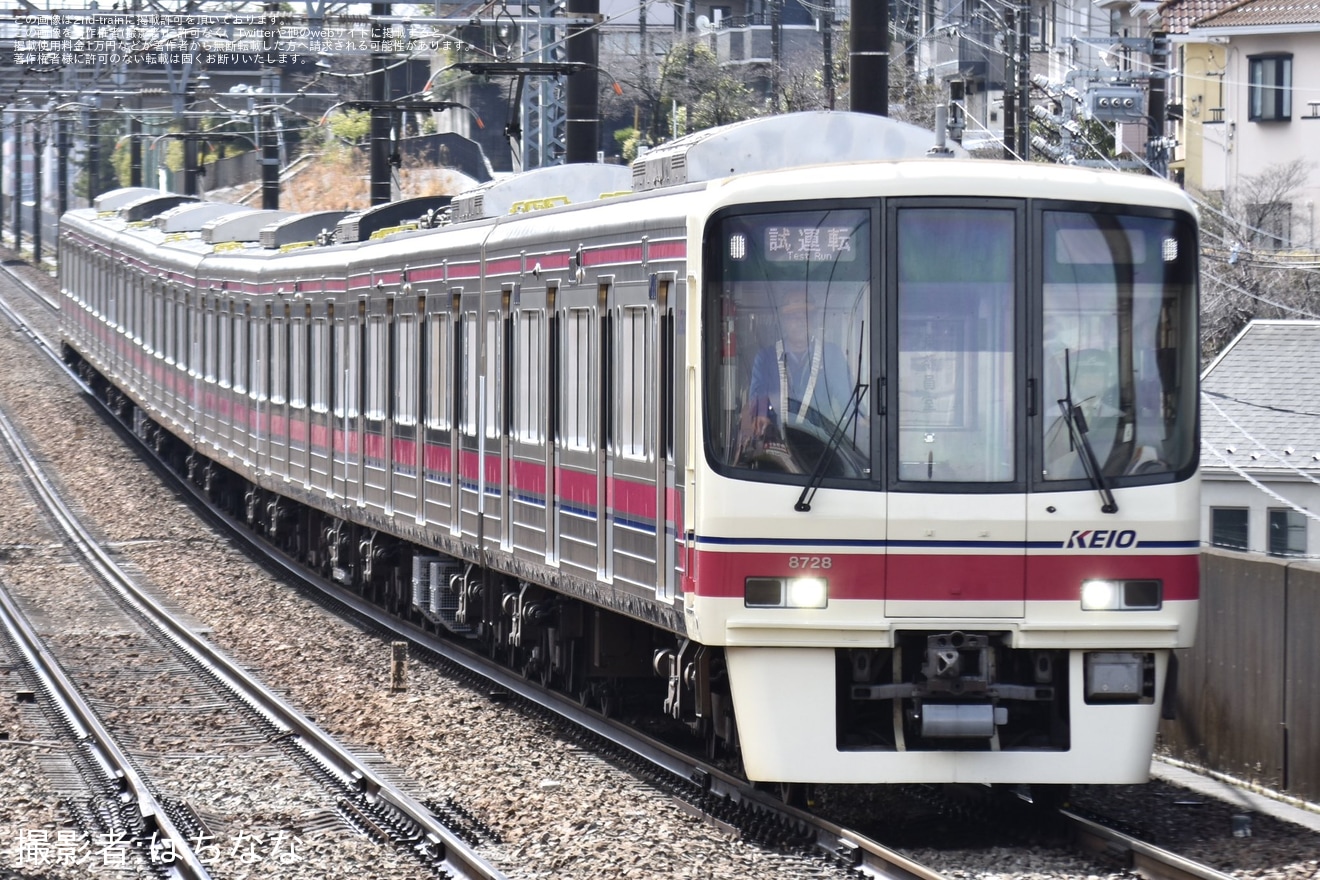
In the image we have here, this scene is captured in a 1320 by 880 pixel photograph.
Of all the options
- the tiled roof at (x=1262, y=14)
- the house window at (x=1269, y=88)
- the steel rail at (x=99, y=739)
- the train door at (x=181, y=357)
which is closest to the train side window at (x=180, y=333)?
the train door at (x=181, y=357)

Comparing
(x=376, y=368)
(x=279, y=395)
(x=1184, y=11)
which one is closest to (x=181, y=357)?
(x=279, y=395)

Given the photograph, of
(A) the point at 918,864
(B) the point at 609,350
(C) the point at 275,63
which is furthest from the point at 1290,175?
(A) the point at 918,864

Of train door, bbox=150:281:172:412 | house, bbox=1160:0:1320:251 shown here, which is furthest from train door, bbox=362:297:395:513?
house, bbox=1160:0:1320:251

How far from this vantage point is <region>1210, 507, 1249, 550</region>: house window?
84.3 feet

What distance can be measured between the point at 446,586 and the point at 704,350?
7103mm

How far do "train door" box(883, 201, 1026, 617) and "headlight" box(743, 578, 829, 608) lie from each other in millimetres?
295

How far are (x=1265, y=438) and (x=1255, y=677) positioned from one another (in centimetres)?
1578

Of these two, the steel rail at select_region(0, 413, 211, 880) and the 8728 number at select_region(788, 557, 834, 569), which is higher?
the 8728 number at select_region(788, 557, 834, 569)

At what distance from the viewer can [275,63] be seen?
104 ft

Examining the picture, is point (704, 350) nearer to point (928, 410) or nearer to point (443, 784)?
point (928, 410)

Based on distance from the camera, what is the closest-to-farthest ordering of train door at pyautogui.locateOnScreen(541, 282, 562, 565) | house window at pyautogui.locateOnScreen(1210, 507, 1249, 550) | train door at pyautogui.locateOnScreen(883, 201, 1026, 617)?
train door at pyautogui.locateOnScreen(883, 201, 1026, 617) < train door at pyautogui.locateOnScreen(541, 282, 562, 565) < house window at pyautogui.locateOnScreen(1210, 507, 1249, 550)

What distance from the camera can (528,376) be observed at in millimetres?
12133

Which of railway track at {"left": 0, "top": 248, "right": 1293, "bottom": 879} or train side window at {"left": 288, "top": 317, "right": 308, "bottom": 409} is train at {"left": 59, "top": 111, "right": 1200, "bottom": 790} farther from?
train side window at {"left": 288, "top": 317, "right": 308, "bottom": 409}

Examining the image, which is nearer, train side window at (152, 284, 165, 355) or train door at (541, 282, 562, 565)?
train door at (541, 282, 562, 565)
